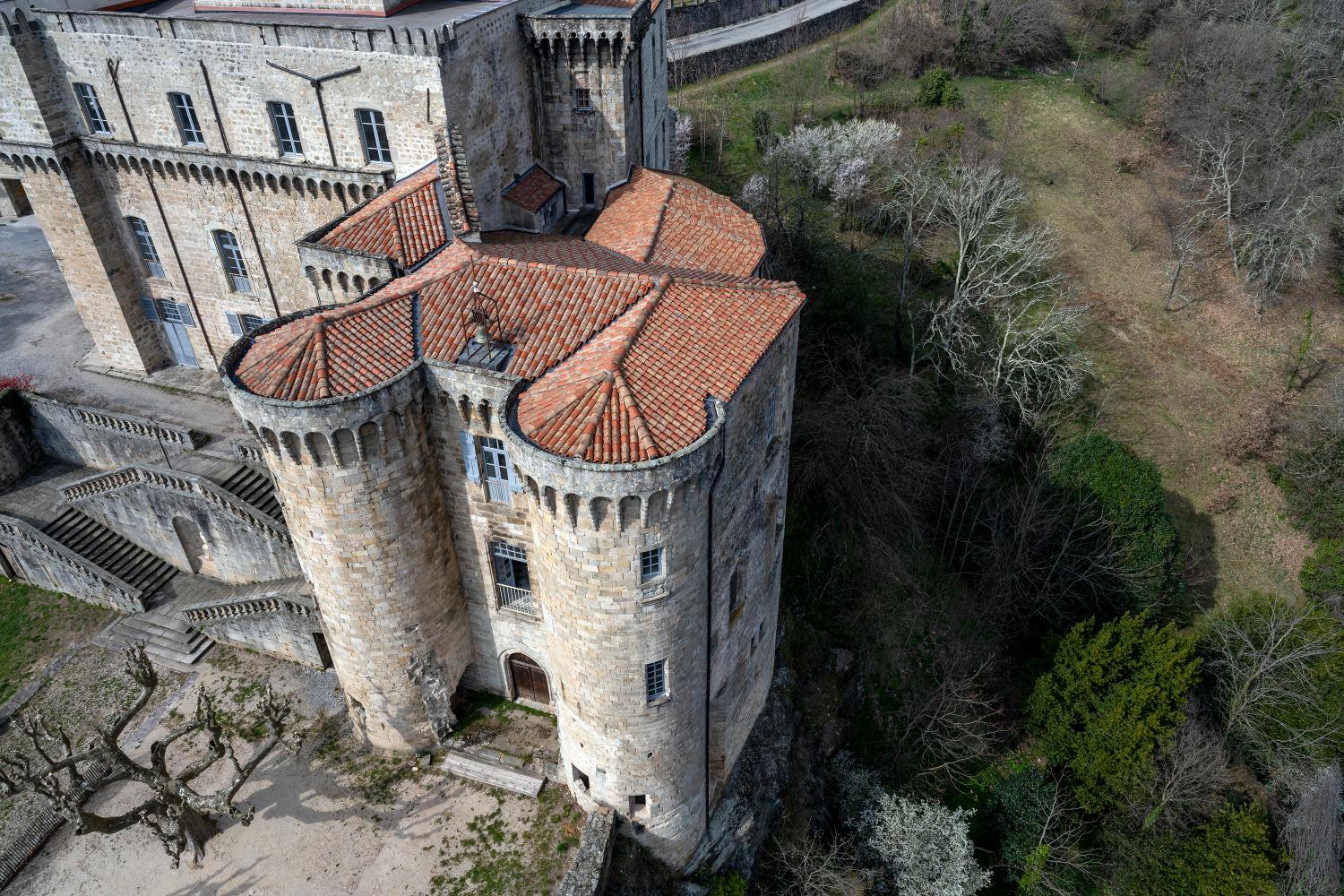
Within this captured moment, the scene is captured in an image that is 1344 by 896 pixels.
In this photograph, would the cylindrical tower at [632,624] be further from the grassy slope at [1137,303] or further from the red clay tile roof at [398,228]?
the grassy slope at [1137,303]

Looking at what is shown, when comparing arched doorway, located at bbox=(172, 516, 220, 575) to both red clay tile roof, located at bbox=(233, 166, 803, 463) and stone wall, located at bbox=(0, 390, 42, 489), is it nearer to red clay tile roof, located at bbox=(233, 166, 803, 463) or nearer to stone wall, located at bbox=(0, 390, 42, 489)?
stone wall, located at bbox=(0, 390, 42, 489)

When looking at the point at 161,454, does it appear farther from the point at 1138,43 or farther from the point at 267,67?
the point at 1138,43

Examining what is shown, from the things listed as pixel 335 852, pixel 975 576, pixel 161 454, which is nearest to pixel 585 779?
pixel 335 852

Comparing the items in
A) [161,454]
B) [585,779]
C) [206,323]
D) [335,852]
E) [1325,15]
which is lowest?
[335,852]

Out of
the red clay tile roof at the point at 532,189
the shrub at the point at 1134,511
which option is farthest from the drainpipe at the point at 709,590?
the shrub at the point at 1134,511

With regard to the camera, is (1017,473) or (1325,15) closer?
(1017,473)

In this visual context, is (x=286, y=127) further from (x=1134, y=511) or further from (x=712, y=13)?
(x=712, y=13)
